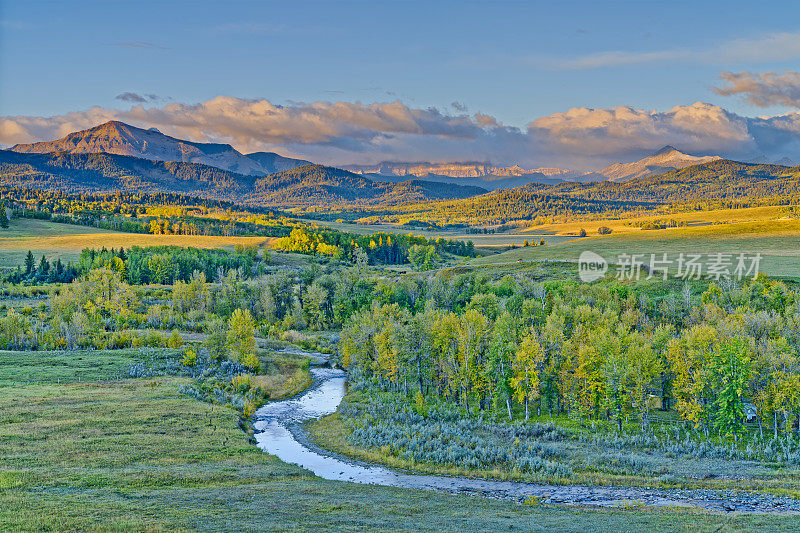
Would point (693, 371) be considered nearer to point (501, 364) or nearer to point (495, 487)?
point (501, 364)

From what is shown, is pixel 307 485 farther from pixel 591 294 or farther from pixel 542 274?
pixel 542 274

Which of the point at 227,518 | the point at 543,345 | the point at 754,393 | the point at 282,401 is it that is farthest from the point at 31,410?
the point at 754,393

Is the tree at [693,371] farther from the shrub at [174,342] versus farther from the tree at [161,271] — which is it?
the tree at [161,271]

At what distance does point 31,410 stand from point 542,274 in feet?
461

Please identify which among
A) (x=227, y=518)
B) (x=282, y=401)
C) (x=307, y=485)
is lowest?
(x=282, y=401)

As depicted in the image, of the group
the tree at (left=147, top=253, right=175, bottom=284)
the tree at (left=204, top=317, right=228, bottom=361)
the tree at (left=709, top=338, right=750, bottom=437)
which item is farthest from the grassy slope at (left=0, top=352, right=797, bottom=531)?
the tree at (left=147, top=253, right=175, bottom=284)

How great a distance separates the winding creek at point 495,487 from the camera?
140 ft

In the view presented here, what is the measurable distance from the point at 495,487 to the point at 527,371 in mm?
24798

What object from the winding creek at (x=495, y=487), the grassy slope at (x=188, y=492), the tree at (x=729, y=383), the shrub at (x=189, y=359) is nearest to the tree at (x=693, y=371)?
the tree at (x=729, y=383)

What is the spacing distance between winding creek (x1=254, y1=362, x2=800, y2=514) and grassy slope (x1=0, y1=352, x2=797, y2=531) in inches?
141

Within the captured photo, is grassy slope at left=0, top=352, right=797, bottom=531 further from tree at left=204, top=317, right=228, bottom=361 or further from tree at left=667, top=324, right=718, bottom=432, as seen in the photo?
tree at left=204, top=317, right=228, bottom=361

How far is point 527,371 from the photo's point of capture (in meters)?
71.7

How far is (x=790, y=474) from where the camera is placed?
48812mm

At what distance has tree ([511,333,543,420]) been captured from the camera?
71250mm
